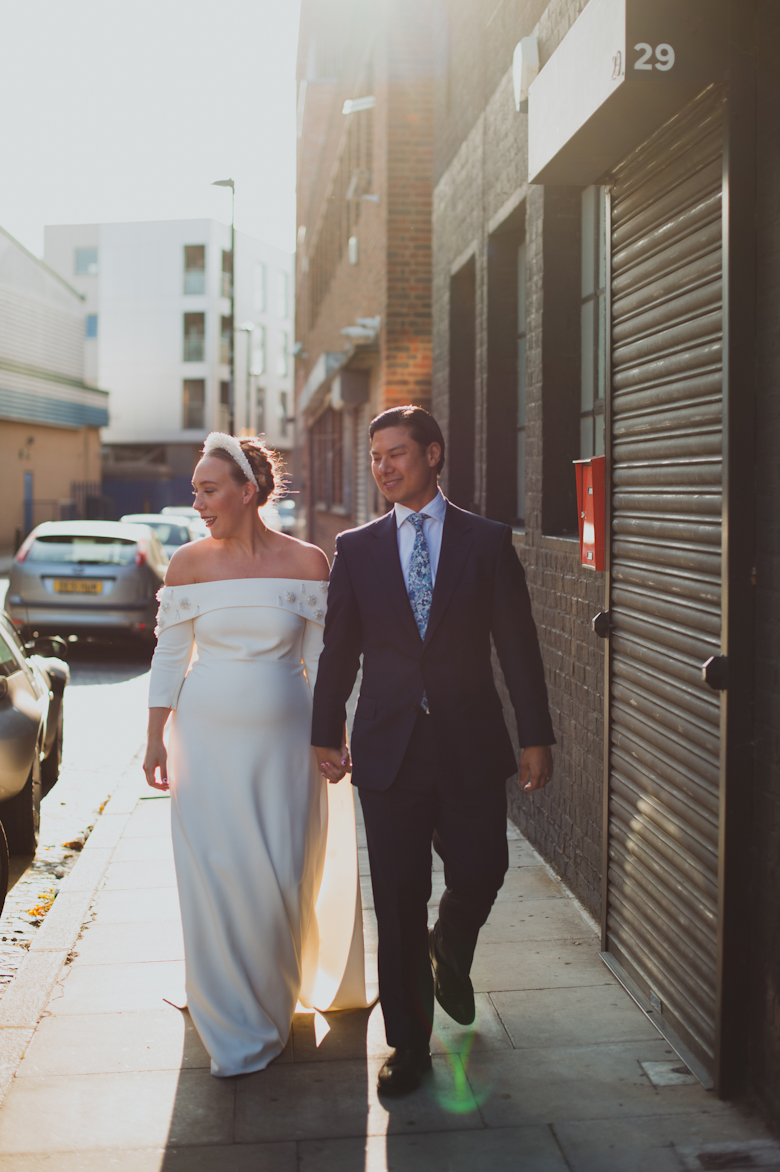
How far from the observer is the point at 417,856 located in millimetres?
3490

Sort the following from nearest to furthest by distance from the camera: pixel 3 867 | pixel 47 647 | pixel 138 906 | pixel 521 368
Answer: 1. pixel 3 867
2. pixel 138 906
3. pixel 47 647
4. pixel 521 368

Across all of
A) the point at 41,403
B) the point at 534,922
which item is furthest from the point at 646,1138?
the point at 41,403

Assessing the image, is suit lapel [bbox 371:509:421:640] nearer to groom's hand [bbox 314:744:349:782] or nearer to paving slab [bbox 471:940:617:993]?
groom's hand [bbox 314:744:349:782]

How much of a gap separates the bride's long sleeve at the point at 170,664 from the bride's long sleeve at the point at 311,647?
387mm

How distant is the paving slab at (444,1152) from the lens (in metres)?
3.01

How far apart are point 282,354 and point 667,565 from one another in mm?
68418

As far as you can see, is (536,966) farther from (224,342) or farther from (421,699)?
(224,342)

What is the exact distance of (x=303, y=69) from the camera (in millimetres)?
35781

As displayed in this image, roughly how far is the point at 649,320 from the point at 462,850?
6.24 feet

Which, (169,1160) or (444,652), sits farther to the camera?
(444,652)

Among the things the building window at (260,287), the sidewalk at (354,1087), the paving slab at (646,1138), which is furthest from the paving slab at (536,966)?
the building window at (260,287)

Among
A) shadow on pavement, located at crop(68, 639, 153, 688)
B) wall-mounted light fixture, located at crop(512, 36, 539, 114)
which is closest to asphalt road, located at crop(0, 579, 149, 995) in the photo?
shadow on pavement, located at crop(68, 639, 153, 688)

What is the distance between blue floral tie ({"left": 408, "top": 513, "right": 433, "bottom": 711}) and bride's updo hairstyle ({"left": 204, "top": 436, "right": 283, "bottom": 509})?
2.29 feet

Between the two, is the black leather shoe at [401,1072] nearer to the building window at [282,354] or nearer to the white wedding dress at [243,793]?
the white wedding dress at [243,793]
